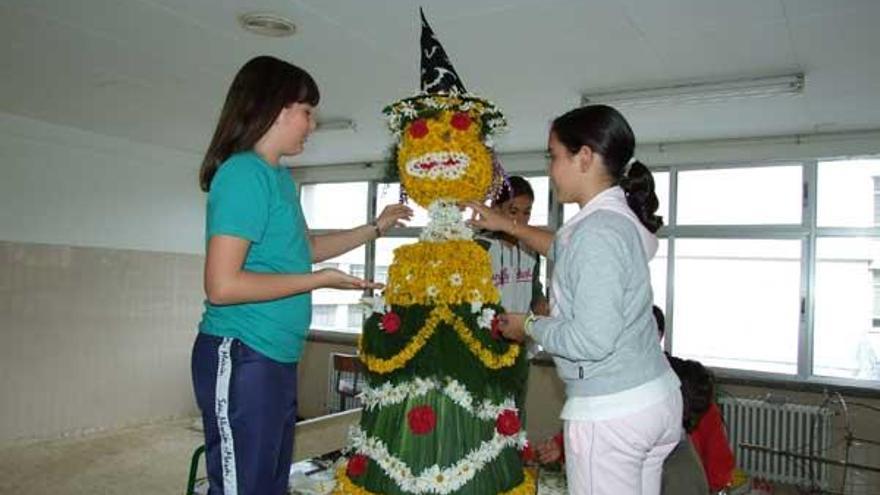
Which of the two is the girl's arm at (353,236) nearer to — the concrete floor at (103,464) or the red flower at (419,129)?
the red flower at (419,129)

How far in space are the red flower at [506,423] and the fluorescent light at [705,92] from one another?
2626 millimetres

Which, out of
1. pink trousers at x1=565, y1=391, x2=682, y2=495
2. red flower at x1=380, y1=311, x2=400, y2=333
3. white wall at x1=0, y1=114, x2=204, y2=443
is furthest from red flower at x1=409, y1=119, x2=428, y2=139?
white wall at x1=0, y1=114, x2=204, y2=443

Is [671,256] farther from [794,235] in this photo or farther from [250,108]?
[250,108]

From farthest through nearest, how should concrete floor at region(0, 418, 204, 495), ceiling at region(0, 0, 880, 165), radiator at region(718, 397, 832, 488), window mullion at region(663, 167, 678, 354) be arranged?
window mullion at region(663, 167, 678, 354) < radiator at region(718, 397, 832, 488) < concrete floor at region(0, 418, 204, 495) < ceiling at region(0, 0, 880, 165)

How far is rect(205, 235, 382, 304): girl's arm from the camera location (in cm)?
117

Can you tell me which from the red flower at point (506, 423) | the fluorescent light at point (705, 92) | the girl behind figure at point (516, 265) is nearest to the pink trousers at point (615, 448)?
the red flower at point (506, 423)

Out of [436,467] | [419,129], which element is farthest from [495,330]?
[419,129]

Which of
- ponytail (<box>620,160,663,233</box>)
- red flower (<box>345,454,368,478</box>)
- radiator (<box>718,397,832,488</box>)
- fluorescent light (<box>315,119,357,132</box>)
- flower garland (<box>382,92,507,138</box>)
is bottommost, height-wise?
radiator (<box>718,397,832,488</box>)

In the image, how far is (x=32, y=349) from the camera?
5.05 m

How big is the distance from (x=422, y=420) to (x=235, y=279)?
2.01ft

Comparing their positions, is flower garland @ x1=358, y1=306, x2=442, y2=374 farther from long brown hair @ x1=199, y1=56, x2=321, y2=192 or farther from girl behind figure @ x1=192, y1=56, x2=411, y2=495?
long brown hair @ x1=199, y1=56, x2=321, y2=192

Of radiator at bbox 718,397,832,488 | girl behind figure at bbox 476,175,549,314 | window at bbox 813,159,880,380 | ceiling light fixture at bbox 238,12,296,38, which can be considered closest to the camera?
girl behind figure at bbox 476,175,549,314

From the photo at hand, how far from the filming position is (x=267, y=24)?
115 inches

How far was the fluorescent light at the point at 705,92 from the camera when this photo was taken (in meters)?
3.36
